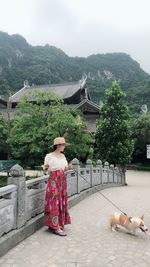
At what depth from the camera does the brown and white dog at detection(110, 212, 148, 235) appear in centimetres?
648

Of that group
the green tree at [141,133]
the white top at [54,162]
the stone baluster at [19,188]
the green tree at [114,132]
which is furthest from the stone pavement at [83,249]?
the green tree at [141,133]

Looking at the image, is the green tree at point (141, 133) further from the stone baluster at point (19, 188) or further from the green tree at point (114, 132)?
the stone baluster at point (19, 188)

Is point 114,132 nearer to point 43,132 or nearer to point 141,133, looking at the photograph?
point 43,132

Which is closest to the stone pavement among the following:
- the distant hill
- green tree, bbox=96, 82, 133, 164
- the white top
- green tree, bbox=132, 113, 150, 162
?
the white top

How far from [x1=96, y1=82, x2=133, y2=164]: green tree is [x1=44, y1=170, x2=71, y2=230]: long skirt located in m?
19.3

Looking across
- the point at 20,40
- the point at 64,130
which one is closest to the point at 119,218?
the point at 64,130

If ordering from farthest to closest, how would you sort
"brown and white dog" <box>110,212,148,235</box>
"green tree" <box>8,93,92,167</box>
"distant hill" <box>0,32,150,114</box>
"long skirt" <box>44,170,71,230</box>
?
"distant hill" <box>0,32,150,114</box>
"green tree" <box>8,93,92,167</box>
"brown and white dog" <box>110,212,148,235</box>
"long skirt" <box>44,170,71,230</box>

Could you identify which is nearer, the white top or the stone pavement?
the stone pavement

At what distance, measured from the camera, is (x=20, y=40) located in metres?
116

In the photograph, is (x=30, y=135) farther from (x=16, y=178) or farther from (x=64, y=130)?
(x=16, y=178)

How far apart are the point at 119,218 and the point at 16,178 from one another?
2221 mm

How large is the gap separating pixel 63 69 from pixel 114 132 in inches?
2694

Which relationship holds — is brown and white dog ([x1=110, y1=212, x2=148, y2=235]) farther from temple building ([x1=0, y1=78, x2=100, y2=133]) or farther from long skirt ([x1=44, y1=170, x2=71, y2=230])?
temple building ([x1=0, y1=78, x2=100, y2=133])

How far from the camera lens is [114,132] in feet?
84.7
